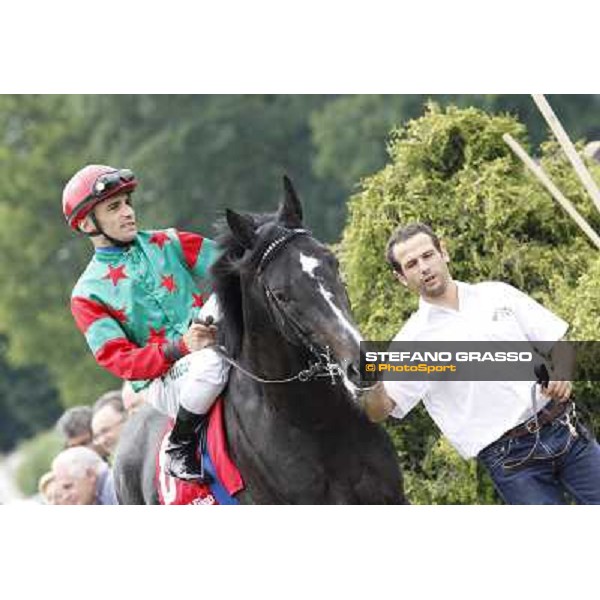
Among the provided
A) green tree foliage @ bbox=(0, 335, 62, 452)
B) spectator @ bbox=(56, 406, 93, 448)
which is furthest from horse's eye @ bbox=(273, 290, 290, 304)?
green tree foliage @ bbox=(0, 335, 62, 452)

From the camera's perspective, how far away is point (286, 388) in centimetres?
568

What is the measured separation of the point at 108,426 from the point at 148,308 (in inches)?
88.5

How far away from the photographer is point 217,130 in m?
23.0

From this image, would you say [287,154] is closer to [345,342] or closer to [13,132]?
[13,132]

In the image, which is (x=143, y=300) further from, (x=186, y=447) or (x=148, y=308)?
(x=186, y=447)

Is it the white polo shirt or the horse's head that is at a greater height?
the horse's head

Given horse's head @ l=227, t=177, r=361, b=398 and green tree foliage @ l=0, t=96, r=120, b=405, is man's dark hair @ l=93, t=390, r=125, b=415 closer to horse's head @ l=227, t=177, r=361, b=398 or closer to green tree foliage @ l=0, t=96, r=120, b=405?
horse's head @ l=227, t=177, r=361, b=398

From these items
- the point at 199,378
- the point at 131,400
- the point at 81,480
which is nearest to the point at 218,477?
the point at 199,378

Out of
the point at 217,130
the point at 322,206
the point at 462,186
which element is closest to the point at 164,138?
the point at 217,130

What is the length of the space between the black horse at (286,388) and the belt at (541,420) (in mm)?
491

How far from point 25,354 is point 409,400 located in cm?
1645

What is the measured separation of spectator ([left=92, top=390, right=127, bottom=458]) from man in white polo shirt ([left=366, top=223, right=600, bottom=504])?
283 cm

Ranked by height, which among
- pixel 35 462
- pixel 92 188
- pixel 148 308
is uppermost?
pixel 35 462

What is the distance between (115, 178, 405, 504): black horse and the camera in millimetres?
5504
